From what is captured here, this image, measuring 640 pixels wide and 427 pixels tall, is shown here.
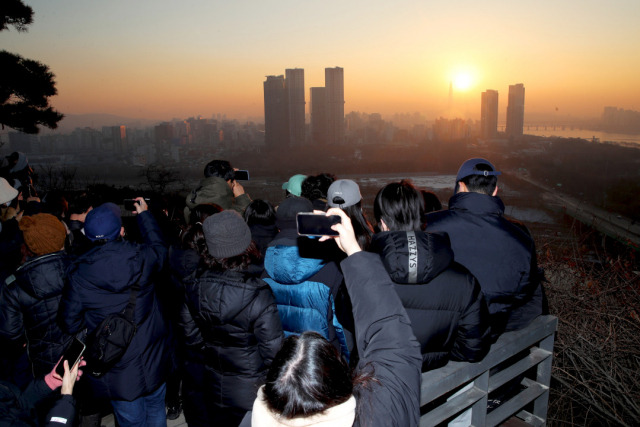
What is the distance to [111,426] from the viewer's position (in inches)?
127

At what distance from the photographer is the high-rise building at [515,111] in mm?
68062

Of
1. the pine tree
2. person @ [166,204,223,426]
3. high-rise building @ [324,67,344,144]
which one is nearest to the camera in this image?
person @ [166,204,223,426]

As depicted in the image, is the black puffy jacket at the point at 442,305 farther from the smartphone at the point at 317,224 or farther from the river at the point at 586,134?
the river at the point at 586,134

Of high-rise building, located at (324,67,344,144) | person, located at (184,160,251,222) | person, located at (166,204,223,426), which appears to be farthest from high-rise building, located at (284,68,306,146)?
person, located at (166,204,223,426)

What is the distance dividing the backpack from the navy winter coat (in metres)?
1.83

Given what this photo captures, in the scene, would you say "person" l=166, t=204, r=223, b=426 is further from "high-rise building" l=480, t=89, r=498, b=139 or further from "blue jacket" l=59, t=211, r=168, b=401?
"high-rise building" l=480, t=89, r=498, b=139

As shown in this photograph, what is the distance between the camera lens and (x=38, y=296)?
2.39 metres

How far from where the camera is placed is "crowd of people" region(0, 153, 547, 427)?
58.0 inches

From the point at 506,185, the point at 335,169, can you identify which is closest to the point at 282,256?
the point at 335,169

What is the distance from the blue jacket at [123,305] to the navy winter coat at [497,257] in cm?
173

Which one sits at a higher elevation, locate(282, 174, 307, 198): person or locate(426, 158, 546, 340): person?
locate(282, 174, 307, 198): person

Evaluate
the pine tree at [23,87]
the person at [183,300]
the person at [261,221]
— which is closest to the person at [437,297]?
the person at [183,300]

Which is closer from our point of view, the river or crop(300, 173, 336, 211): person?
crop(300, 173, 336, 211): person

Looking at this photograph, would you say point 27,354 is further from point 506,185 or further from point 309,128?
point 309,128
